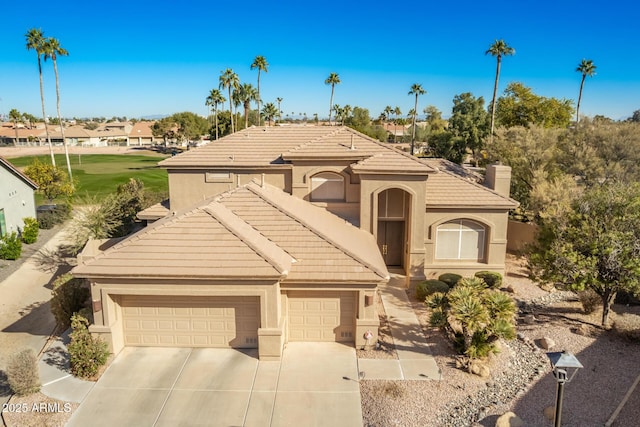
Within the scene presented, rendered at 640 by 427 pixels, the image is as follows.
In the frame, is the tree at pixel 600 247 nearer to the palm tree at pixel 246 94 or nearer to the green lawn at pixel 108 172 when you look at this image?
the green lawn at pixel 108 172

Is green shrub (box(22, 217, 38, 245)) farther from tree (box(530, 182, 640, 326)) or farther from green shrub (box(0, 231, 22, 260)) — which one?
tree (box(530, 182, 640, 326))

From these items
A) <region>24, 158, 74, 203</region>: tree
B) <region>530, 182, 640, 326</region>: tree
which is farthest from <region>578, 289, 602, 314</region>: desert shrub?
<region>24, 158, 74, 203</region>: tree

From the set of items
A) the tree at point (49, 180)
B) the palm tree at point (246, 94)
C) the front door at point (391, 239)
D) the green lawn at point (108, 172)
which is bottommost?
the green lawn at point (108, 172)

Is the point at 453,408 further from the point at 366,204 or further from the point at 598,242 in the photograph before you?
the point at 366,204

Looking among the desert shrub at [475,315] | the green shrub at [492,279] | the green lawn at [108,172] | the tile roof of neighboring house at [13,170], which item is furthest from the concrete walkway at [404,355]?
the green lawn at [108,172]

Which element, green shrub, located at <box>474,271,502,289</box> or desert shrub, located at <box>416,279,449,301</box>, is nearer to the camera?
desert shrub, located at <box>416,279,449,301</box>

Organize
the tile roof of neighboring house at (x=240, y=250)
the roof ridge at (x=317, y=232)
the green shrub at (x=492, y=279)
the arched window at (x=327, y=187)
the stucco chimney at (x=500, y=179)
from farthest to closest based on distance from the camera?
the stucco chimney at (x=500, y=179)
the arched window at (x=327, y=187)
the green shrub at (x=492, y=279)
the roof ridge at (x=317, y=232)
the tile roof of neighboring house at (x=240, y=250)

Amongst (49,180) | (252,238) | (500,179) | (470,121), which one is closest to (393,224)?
(500,179)
